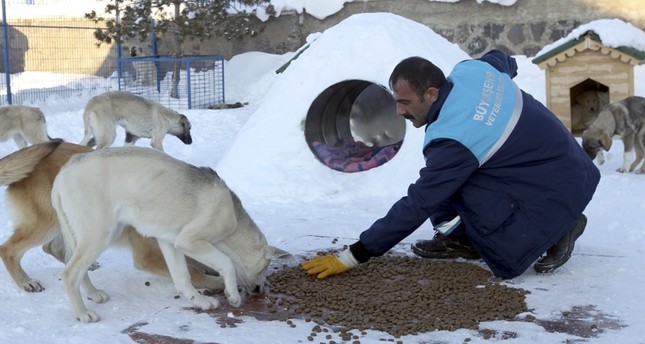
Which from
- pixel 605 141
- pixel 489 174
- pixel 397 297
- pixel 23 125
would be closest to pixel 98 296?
pixel 397 297

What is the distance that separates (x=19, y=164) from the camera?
4.44 m

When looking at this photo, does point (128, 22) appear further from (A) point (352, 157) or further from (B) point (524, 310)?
(B) point (524, 310)

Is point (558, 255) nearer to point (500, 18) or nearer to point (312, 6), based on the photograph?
point (500, 18)

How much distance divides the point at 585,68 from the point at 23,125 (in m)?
7.76

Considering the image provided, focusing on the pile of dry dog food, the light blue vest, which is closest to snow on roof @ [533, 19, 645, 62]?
the pile of dry dog food

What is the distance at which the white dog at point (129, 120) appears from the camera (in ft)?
34.9

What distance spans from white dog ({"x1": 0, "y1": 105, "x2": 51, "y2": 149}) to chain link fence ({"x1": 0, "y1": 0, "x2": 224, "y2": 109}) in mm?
4884

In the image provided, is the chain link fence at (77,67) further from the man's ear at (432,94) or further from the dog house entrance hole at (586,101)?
the man's ear at (432,94)

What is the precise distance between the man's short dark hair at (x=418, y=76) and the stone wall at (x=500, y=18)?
1165 centimetres

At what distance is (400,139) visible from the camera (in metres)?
9.26

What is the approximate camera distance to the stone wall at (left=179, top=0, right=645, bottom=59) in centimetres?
1493

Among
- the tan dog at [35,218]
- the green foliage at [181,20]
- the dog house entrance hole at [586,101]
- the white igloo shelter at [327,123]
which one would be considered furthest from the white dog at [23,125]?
the dog house entrance hole at [586,101]

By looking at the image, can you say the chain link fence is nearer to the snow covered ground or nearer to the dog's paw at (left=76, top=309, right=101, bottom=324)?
the snow covered ground

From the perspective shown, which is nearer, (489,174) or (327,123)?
(489,174)
